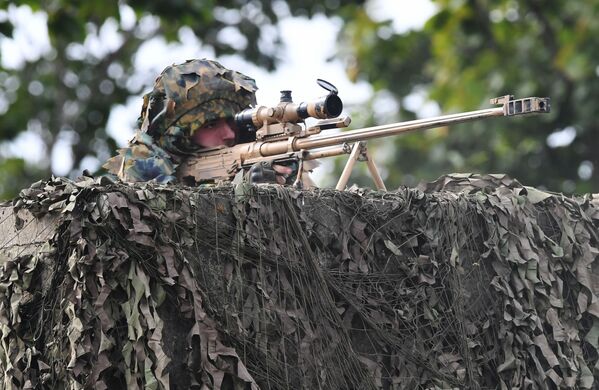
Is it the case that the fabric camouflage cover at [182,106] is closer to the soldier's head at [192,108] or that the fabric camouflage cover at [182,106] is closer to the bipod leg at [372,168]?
the soldier's head at [192,108]

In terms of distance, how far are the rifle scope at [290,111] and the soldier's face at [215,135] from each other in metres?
0.18

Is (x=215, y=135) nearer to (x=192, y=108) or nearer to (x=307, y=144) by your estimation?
(x=192, y=108)

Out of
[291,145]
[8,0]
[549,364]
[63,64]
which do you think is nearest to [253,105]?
A: [291,145]

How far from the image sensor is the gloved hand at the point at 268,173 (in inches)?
324

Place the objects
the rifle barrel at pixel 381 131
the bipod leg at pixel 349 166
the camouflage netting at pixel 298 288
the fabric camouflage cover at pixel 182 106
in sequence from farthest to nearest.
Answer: the fabric camouflage cover at pixel 182 106
the rifle barrel at pixel 381 131
the bipod leg at pixel 349 166
the camouflage netting at pixel 298 288

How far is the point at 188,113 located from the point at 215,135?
0.22 m

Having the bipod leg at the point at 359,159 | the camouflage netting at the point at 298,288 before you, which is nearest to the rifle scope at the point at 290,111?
the bipod leg at the point at 359,159

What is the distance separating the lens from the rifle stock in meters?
7.96

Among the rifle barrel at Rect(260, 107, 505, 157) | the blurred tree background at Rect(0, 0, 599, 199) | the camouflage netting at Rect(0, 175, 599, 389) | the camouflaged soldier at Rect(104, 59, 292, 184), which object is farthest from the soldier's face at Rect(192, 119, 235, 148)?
the blurred tree background at Rect(0, 0, 599, 199)

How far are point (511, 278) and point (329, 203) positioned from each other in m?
1.21

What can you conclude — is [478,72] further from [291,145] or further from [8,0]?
[291,145]

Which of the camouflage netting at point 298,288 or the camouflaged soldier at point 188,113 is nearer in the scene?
the camouflage netting at point 298,288

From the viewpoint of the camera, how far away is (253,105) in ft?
30.8

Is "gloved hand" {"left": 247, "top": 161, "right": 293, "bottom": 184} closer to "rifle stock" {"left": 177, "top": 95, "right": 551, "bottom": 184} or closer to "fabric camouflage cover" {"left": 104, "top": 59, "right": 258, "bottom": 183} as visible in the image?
"rifle stock" {"left": 177, "top": 95, "right": 551, "bottom": 184}
